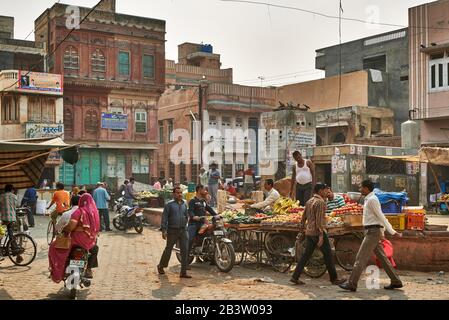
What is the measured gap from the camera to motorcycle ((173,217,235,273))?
11.2 m

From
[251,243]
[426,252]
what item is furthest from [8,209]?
[426,252]

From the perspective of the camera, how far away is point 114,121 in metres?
38.2

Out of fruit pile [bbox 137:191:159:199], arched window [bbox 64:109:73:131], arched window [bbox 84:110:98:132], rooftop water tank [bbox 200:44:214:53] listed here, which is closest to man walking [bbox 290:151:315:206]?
fruit pile [bbox 137:191:159:199]

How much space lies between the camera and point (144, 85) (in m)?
39.5

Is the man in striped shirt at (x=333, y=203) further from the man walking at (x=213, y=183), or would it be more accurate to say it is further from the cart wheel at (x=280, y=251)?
the man walking at (x=213, y=183)

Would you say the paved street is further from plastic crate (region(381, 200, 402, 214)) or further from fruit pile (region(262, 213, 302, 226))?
plastic crate (region(381, 200, 402, 214))

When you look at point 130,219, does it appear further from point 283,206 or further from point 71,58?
point 71,58

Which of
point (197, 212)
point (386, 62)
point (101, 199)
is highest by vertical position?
point (386, 62)

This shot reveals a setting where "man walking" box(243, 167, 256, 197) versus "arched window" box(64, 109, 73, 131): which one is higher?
"arched window" box(64, 109, 73, 131)

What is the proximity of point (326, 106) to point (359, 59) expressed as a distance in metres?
6.37

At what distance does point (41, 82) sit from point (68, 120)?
3500 millimetres

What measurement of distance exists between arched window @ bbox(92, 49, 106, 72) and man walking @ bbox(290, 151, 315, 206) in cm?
2644

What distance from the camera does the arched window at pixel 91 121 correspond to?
37156mm
